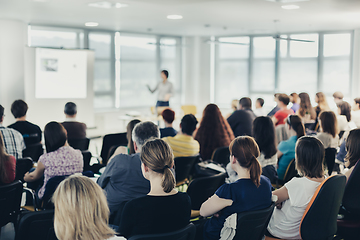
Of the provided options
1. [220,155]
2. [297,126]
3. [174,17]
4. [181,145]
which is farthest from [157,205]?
[174,17]

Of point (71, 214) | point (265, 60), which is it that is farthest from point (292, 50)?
point (71, 214)

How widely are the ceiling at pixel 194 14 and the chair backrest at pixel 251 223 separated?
4.87m

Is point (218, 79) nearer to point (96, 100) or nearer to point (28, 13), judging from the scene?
point (96, 100)

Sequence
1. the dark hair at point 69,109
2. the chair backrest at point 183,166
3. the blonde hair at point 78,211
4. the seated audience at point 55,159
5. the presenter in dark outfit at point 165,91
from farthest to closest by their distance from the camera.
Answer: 1. the presenter in dark outfit at point 165,91
2. the dark hair at point 69,109
3. the chair backrest at point 183,166
4. the seated audience at point 55,159
5. the blonde hair at point 78,211

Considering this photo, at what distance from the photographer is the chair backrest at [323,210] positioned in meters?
2.55

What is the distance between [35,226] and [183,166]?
2098mm

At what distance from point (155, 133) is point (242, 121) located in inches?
115

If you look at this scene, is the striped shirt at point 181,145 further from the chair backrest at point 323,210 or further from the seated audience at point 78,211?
the seated audience at point 78,211

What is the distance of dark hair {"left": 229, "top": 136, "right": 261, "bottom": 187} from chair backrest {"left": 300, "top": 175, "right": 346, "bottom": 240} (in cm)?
46

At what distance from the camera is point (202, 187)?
10.8 ft

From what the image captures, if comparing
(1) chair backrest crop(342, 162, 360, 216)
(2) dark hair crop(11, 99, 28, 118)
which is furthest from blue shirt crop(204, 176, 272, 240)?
(2) dark hair crop(11, 99, 28, 118)

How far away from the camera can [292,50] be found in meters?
11.8

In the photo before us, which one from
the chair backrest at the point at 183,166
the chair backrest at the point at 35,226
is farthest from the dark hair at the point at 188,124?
the chair backrest at the point at 35,226

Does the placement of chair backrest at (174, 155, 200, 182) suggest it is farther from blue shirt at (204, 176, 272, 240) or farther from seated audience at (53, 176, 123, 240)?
seated audience at (53, 176, 123, 240)
